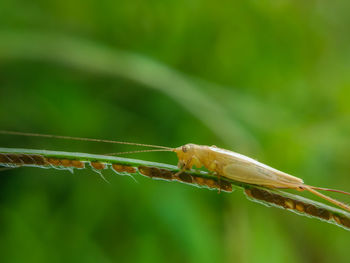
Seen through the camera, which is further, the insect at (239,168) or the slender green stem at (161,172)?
the insect at (239,168)

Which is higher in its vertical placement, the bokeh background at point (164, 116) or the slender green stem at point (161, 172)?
the bokeh background at point (164, 116)

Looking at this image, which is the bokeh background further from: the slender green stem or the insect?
the slender green stem

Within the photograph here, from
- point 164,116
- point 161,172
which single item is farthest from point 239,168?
point 164,116

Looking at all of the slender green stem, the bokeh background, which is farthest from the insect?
the bokeh background

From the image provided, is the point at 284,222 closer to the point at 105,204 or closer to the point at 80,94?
the point at 105,204

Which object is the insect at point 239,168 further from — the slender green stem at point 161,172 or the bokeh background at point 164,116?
the bokeh background at point 164,116

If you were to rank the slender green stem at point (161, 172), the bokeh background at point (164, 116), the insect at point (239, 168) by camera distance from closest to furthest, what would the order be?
1. the slender green stem at point (161, 172)
2. the insect at point (239, 168)
3. the bokeh background at point (164, 116)

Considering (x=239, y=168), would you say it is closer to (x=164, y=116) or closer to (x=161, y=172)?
(x=161, y=172)

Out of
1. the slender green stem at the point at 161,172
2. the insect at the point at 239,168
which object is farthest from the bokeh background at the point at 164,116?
the slender green stem at the point at 161,172

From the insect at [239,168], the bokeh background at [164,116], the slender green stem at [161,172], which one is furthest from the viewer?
the bokeh background at [164,116]
